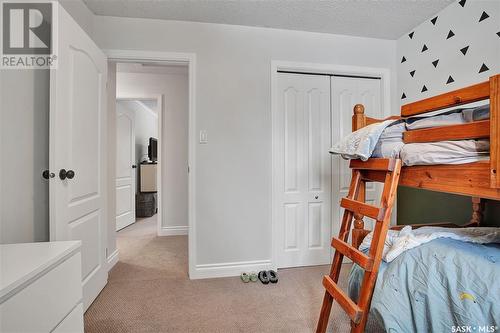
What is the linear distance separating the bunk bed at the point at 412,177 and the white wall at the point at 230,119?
3.16 ft

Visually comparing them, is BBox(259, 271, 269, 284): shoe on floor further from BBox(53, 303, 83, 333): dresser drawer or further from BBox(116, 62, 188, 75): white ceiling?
BBox(116, 62, 188, 75): white ceiling

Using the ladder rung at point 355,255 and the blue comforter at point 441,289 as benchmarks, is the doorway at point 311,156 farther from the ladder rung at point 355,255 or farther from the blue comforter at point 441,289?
the blue comforter at point 441,289

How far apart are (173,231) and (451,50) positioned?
12.1 feet

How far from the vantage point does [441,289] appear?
99 cm

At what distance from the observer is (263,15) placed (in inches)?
82.8

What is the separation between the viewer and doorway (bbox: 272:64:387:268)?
7.91 feet

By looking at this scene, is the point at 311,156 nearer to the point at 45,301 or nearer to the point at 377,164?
the point at 377,164

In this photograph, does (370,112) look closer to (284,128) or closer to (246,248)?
(284,128)

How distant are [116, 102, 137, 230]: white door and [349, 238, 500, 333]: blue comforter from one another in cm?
374

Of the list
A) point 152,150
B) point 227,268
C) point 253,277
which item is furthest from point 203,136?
point 152,150

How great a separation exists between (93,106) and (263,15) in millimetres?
1584

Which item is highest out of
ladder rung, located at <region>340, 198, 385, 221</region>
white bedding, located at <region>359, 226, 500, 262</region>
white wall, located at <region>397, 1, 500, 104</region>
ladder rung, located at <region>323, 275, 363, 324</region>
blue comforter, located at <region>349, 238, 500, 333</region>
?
white wall, located at <region>397, 1, 500, 104</region>

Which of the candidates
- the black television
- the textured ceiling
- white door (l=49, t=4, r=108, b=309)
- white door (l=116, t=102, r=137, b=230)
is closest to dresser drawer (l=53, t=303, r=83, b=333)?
white door (l=49, t=4, r=108, b=309)

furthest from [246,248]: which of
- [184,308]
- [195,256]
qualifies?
[184,308]
